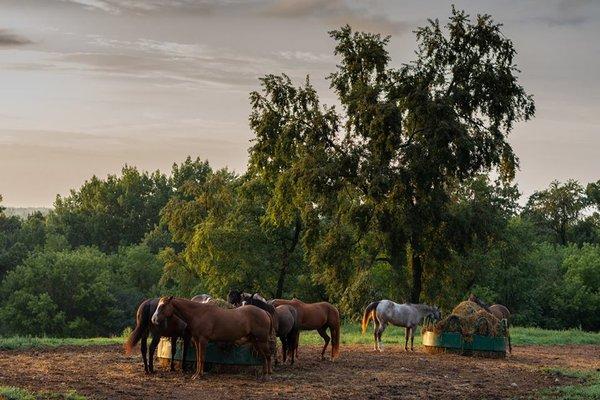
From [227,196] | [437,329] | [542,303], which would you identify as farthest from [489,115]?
[542,303]

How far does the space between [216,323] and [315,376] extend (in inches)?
102

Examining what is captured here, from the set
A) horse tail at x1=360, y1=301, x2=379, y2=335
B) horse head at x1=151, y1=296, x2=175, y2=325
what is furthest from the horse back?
horse tail at x1=360, y1=301, x2=379, y2=335

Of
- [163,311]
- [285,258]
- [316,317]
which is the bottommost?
[316,317]

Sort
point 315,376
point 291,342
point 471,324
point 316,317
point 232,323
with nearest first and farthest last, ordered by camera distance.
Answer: point 232,323, point 315,376, point 291,342, point 316,317, point 471,324

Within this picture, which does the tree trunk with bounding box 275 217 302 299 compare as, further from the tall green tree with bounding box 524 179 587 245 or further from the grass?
the tall green tree with bounding box 524 179 587 245

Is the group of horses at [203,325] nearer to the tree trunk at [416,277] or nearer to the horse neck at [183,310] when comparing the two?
the horse neck at [183,310]

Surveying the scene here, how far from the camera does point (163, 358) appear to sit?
17.9 m

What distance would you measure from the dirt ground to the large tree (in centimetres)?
961

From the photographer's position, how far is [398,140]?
31875 mm

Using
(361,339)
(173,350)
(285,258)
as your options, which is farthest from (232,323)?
(285,258)

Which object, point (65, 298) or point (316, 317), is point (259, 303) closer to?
point (316, 317)

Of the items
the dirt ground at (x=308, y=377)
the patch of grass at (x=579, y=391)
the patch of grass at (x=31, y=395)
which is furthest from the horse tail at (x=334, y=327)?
the patch of grass at (x=31, y=395)

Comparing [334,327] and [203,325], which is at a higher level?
[203,325]

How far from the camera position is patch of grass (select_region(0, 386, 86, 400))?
12.1 meters
